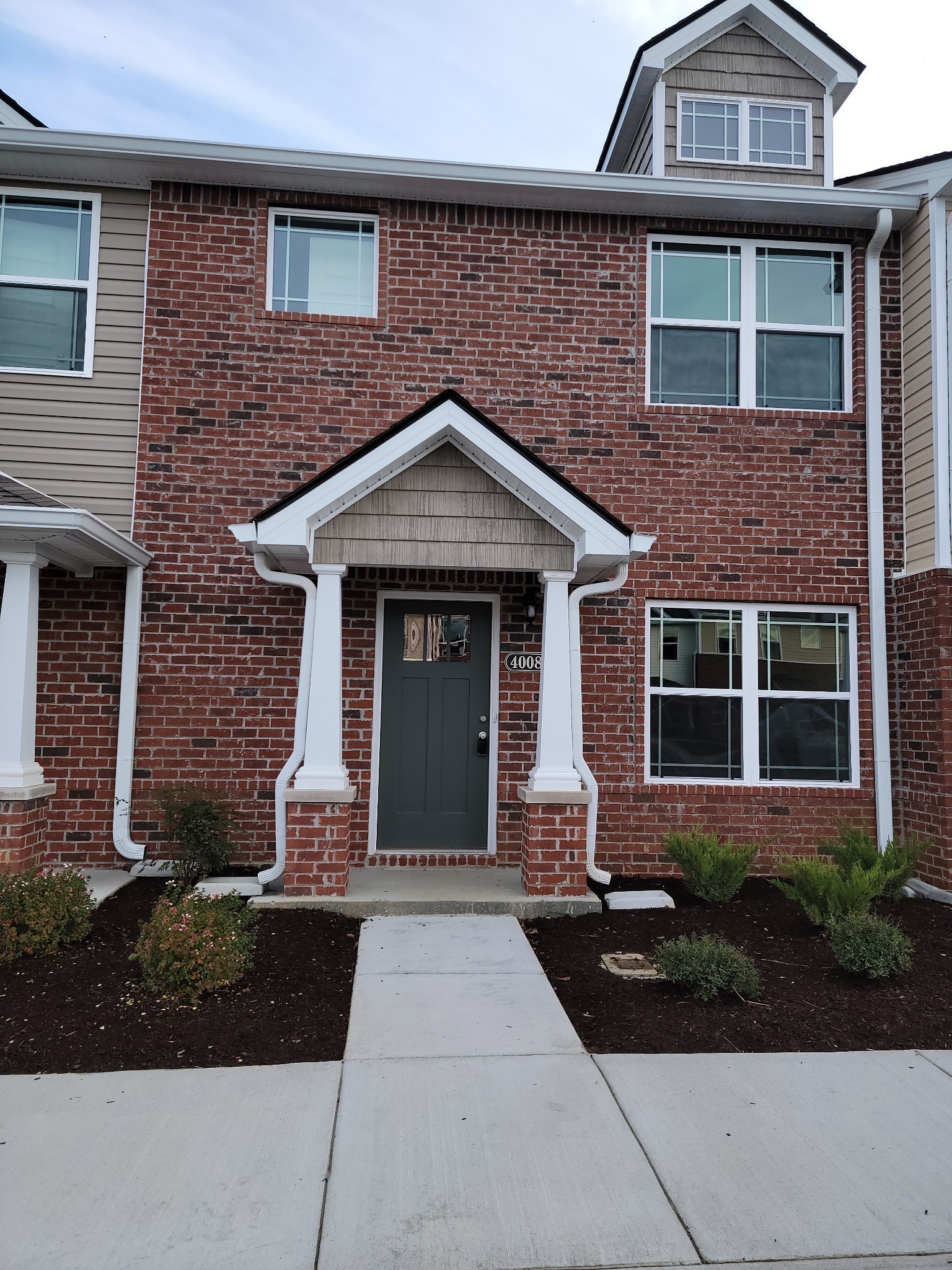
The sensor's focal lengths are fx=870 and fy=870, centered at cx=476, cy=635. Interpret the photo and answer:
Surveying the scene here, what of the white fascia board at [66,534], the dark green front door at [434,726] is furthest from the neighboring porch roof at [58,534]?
the dark green front door at [434,726]

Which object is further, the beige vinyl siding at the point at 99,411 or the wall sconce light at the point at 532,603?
the wall sconce light at the point at 532,603

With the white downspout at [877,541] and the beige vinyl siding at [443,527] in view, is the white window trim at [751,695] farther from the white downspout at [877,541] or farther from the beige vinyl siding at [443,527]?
the beige vinyl siding at [443,527]

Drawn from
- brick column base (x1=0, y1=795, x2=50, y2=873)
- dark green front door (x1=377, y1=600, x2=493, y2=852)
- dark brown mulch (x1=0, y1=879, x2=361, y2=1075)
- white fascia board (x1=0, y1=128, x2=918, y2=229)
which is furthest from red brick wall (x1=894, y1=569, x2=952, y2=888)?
brick column base (x1=0, y1=795, x2=50, y2=873)

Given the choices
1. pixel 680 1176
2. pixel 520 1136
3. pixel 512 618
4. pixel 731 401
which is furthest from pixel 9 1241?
pixel 731 401

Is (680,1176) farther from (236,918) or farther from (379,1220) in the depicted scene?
(236,918)

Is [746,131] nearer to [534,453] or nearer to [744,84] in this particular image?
[744,84]

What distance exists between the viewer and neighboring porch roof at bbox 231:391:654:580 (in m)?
6.05

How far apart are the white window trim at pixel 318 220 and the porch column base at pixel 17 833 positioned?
4499 millimetres

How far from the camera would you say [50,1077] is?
3.77 meters

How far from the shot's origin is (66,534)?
614cm

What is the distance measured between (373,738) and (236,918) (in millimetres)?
2464

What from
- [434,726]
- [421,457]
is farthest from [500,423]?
[434,726]

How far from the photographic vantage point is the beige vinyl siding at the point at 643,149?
28.5 feet

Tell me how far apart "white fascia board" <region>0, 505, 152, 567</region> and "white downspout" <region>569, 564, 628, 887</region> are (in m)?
3.48
